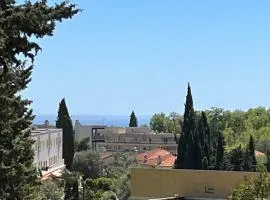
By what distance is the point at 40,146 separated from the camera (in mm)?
64062

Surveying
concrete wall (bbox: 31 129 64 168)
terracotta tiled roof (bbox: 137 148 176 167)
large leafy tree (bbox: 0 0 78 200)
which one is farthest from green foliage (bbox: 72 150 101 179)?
large leafy tree (bbox: 0 0 78 200)

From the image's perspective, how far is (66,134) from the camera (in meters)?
74.9

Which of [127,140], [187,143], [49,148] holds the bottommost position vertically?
[49,148]

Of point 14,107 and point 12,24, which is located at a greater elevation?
point 12,24

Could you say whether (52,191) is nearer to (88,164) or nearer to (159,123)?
(88,164)

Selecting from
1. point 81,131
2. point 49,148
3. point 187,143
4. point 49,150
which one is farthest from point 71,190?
point 81,131

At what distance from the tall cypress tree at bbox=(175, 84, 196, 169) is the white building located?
Result: 1319 centimetres

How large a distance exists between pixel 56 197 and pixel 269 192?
81.3ft

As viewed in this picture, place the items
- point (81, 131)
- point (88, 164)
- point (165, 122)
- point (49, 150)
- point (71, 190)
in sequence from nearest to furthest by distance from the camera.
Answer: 1. point (71, 190)
2. point (49, 150)
3. point (88, 164)
4. point (81, 131)
5. point (165, 122)

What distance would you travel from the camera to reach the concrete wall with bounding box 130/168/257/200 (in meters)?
29.0

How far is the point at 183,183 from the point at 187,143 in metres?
32.5

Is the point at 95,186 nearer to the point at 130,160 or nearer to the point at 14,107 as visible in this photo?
the point at 130,160

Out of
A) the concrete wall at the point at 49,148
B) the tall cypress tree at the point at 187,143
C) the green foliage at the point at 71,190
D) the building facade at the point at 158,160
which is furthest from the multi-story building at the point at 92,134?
the green foliage at the point at 71,190

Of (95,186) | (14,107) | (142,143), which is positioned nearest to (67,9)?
(14,107)
